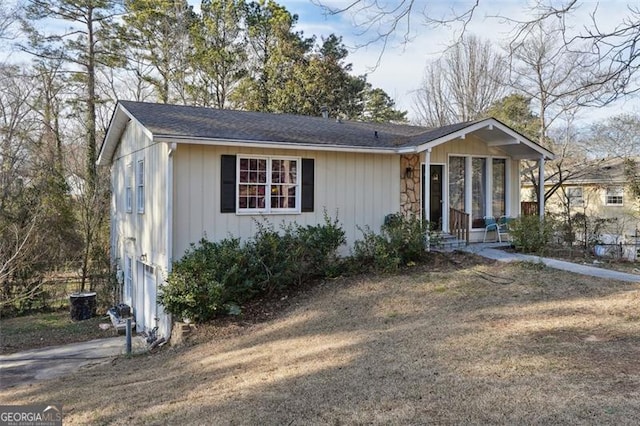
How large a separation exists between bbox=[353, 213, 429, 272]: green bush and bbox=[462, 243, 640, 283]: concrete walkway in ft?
5.26

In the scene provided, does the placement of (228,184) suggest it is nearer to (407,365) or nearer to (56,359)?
(56,359)

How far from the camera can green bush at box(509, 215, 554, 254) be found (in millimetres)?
10648

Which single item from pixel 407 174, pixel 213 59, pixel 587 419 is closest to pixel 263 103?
pixel 213 59

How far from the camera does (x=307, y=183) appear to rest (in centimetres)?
1010

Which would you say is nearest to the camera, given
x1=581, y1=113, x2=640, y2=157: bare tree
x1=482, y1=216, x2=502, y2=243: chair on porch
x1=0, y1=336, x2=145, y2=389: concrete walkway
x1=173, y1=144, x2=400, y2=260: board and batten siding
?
x1=0, y1=336, x2=145, y2=389: concrete walkway

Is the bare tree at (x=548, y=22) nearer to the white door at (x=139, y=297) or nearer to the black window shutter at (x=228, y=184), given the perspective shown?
the black window shutter at (x=228, y=184)

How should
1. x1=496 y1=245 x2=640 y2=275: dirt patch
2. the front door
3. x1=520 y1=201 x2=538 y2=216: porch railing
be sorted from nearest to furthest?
x1=496 y1=245 x2=640 y2=275: dirt patch, the front door, x1=520 y1=201 x2=538 y2=216: porch railing

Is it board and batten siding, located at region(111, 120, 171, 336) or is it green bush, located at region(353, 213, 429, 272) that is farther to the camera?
green bush, located at region(353, 213, 429, 272)

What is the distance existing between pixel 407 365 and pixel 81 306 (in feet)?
34.9

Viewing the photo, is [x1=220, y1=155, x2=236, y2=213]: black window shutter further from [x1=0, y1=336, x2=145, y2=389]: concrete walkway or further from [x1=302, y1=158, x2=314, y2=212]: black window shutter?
[x1=0, y1=336, x2=145, y2=389]: concrete walkway

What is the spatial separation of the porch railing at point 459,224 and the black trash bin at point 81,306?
10064 millimetres

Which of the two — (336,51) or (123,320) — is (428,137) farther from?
(336,51)

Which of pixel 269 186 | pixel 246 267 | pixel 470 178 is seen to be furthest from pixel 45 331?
pixel 470 178

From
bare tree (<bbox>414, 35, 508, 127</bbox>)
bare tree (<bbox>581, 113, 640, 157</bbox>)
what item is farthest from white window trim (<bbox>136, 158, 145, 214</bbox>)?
bare tree (<bbox>581, 113, 640, 157</bbox>)
